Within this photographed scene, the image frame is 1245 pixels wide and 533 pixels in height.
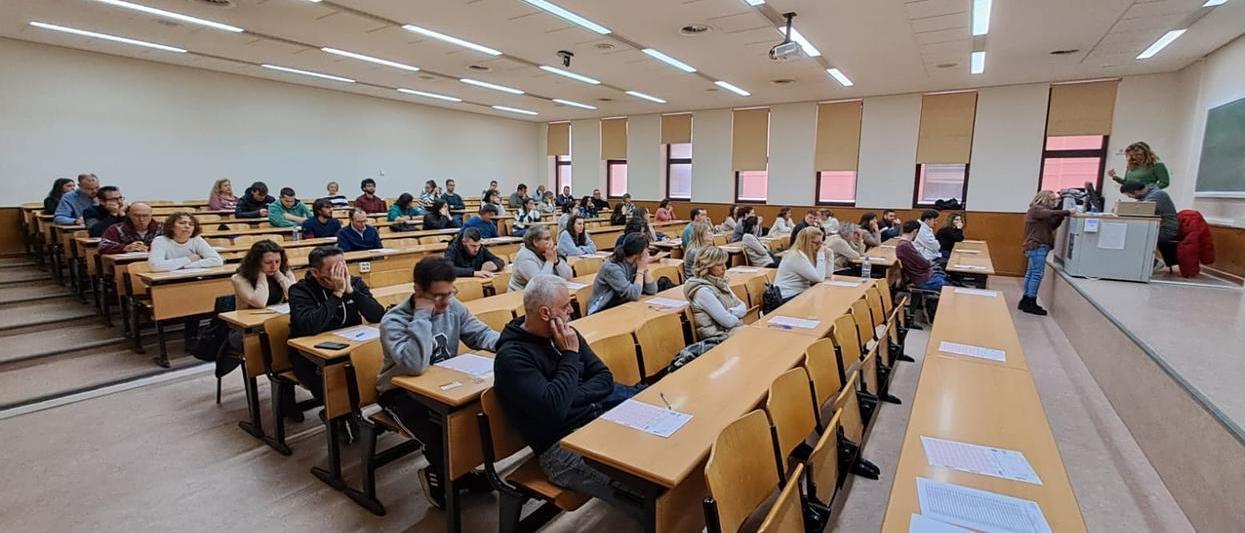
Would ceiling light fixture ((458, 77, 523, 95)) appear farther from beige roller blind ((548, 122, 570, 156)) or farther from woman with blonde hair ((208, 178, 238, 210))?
beige roller blind ((548, 122, 570, 156))

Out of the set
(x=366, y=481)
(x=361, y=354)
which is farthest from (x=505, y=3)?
(x=366, y=481)

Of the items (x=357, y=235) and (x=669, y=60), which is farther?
(x=669, y=60)

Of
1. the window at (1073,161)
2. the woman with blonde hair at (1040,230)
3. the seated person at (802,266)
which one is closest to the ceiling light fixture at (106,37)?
the seated person at (802,266)

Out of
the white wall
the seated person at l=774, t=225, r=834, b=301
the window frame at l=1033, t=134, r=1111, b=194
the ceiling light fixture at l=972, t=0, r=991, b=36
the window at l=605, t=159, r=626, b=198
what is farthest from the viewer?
the window at l=605, t=159, r=626, b=198

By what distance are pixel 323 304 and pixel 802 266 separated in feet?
12.0

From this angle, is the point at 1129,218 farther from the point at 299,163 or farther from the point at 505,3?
the point at 299,163

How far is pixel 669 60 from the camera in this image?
8.02m

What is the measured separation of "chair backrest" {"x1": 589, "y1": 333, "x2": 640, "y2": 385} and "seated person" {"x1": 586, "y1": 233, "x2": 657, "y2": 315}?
3.34 feet

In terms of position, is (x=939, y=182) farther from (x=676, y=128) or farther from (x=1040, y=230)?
(x=676, y=128)

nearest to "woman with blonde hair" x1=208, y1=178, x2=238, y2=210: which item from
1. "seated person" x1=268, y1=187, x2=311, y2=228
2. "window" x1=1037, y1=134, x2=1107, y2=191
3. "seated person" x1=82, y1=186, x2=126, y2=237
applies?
"seated person" x1=268, y1=187, x2=311, y2=228

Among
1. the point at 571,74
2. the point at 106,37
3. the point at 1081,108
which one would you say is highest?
the point at 106,37

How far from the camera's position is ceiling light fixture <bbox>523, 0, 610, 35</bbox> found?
5555 mm

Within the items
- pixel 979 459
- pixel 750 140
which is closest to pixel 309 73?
pixel 750 140

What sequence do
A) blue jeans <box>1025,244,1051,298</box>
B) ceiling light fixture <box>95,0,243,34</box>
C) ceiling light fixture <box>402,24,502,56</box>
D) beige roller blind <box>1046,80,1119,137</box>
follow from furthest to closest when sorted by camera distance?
beige roller blind <box>1046,80,1119,137</box> → ceiling light fixture <box>402,24,502,56</box> → blue jeans <box>1025,244,1051,298</box> → ceiling light fixture <box>95,0,243,34</box>
